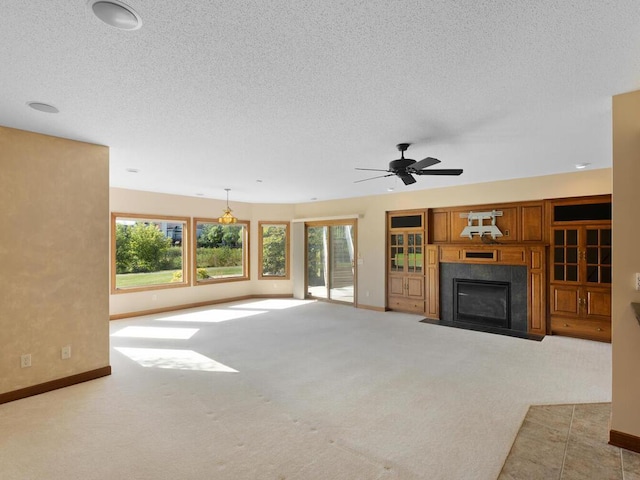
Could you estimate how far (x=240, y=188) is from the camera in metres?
6.68

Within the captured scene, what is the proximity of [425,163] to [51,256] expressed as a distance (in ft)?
13.1

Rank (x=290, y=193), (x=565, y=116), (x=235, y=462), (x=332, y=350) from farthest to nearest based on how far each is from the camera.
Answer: (x=290, y=193) → (x=332, y=350) → (x=565, y=116) → (x=235, y=462)

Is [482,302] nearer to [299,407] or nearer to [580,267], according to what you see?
[580,267]

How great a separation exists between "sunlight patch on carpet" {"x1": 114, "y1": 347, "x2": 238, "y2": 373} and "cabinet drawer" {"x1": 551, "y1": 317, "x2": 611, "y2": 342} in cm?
516

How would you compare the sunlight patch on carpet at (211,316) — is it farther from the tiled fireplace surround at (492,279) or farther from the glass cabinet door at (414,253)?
the tiled fireplace surround at (492,279)

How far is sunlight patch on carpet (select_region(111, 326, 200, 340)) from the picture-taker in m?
5.42

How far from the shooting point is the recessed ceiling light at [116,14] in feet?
5.02

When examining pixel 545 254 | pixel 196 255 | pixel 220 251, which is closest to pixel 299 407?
pixel 545 254

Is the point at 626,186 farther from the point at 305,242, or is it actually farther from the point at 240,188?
the point at 305,242

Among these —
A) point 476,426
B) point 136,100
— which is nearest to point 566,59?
point 476,426

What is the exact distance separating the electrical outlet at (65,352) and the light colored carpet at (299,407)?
1.14 feet

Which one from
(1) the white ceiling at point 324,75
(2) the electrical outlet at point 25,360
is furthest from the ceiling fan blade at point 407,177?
(2) the electrical outlet at point 25,360

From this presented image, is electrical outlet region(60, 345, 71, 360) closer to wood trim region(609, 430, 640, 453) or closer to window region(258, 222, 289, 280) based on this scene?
wood trim region(609, 430, 640, 453)

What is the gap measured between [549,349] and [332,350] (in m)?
3.14
